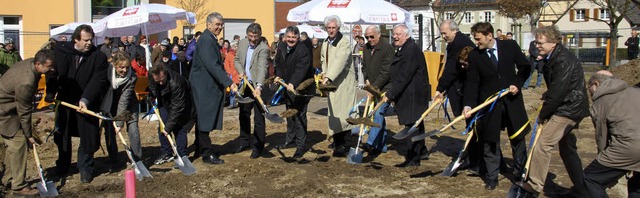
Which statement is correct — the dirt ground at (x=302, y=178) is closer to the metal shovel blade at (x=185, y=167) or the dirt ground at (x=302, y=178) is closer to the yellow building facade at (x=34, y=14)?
the metal shovel blade at (x=185, y=167)

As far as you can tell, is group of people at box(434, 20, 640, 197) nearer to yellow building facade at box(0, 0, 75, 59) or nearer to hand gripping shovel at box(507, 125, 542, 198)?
hand gripping shovel at box(507, 125, 542, 198)

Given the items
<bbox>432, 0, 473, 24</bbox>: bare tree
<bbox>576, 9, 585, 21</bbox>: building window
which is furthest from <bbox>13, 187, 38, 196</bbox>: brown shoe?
<bbox>576, 9, 585, 21</bbox>: building window

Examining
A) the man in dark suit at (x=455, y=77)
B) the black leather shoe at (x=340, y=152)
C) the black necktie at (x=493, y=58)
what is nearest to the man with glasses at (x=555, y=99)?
the black necktie at (x=493, y=58)

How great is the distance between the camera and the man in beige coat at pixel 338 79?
29.2ft

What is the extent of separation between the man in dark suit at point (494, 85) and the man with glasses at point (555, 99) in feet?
2.11

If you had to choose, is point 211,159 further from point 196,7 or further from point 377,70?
point 196,7

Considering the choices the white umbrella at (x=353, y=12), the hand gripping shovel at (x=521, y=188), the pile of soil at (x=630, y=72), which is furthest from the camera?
the pile of soil at (x=630, y=72)

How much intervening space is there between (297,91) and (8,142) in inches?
133

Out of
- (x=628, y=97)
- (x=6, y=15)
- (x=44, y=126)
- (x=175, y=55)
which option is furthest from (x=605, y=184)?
(x=6, y=15)

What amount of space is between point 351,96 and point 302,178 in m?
1.68

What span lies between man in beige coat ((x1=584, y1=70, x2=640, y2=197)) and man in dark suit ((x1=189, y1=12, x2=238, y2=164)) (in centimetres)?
436

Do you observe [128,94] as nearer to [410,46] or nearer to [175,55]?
[410,46]

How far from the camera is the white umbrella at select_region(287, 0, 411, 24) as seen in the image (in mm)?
16094

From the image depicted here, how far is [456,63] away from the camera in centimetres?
815
